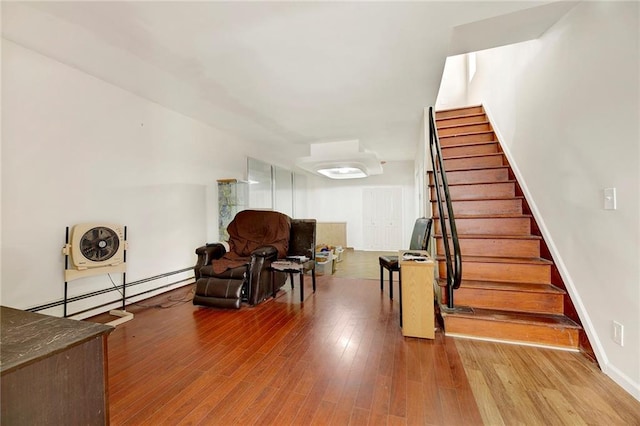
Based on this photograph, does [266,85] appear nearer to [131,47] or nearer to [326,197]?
[131,47]

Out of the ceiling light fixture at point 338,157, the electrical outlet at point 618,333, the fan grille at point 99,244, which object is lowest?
the electrical outlet at point 618,333

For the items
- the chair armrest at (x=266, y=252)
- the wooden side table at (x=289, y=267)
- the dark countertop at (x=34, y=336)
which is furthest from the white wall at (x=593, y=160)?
the chair armrest at (x=266, y=252)

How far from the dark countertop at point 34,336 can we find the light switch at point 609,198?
2676 mm

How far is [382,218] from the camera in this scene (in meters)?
7.70

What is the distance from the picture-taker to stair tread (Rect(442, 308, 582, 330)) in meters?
2.03

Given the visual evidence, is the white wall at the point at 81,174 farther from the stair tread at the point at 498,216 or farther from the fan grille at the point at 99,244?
the stair tread at the point at 498,216

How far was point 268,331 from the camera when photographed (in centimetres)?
241

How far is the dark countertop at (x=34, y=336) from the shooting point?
2.34 feet

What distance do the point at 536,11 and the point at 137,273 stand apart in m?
4.63

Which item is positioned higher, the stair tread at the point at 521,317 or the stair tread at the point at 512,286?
the stair tread at the point at 512,286

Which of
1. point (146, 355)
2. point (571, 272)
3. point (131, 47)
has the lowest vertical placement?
point (146, 355)

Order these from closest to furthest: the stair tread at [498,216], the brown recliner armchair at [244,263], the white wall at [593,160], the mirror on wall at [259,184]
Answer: the white wall at [593,160], the stair tread at [498,216], the brown recliner armchair at [244,263], the mirror on wall at [259,184]

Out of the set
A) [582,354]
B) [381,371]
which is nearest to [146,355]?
[381,371]

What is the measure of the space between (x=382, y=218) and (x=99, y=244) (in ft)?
21.3
